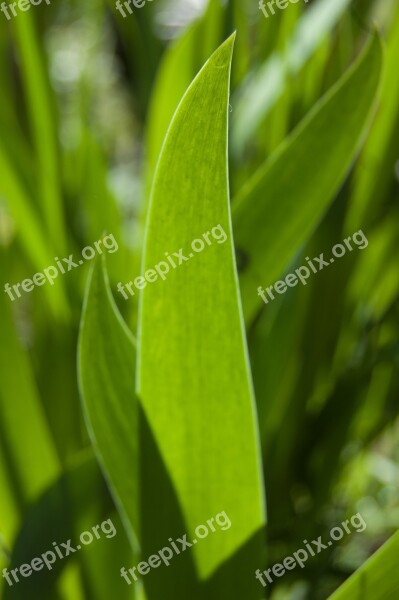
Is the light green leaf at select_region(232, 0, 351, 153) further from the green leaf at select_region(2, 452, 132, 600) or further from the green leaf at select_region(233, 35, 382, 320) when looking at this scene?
the green leaf at select_region(2, 452, 132, 600)

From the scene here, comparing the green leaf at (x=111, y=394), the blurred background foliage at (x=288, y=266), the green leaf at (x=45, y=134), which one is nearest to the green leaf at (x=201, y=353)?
the green leaf at (x=111, y=394)

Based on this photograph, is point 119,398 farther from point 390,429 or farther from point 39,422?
point 390,429

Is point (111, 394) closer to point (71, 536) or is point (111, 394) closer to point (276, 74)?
point (71, 536)

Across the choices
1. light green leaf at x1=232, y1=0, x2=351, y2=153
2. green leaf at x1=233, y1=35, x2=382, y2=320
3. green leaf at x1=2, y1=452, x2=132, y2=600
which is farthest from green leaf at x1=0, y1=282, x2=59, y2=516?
light green leaf at x1=232, y1=0, x2=351, y2=153

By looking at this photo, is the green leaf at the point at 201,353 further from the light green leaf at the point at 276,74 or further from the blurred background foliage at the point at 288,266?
the light green leaf at the point at 276,74

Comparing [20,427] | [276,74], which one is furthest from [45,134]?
[20,427]

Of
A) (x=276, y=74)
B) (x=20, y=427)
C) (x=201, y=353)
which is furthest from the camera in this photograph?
(x=276, y=74)
